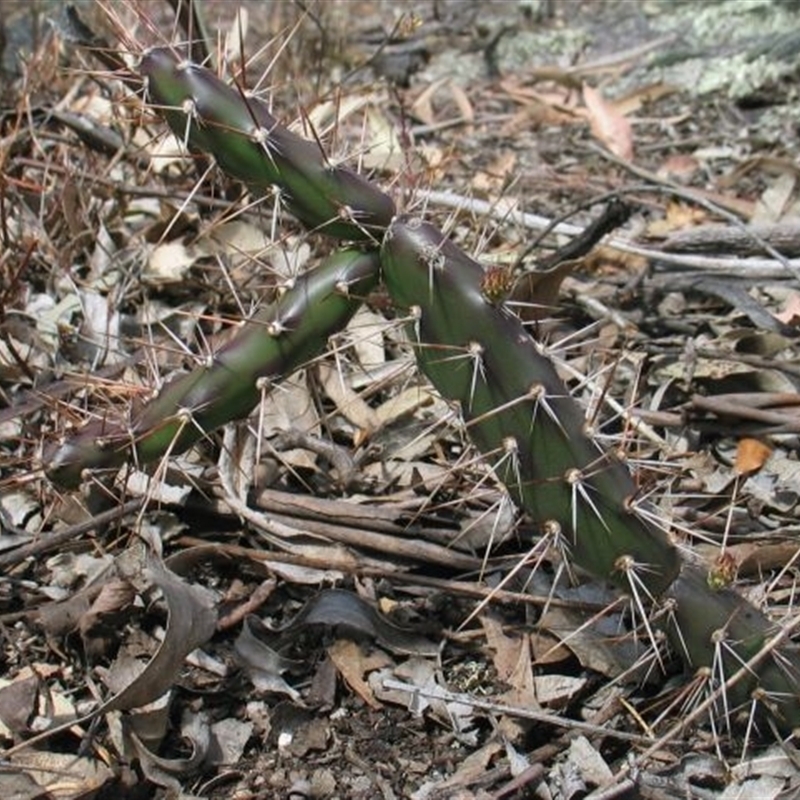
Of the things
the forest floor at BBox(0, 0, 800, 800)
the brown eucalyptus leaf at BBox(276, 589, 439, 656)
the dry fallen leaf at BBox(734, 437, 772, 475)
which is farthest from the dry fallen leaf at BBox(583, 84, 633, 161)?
the brown eucalyptus leaf at BBox(276, 589, 439, 656)

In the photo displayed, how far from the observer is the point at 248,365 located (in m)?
2.37

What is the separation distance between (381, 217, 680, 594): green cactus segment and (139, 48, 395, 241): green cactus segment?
0.07m

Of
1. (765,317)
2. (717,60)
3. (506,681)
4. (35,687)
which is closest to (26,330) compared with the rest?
(35,687)

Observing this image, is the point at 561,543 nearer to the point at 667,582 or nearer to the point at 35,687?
the point at 667,582

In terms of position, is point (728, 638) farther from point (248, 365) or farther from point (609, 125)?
point (609, 125)

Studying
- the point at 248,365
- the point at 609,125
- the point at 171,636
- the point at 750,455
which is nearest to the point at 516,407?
the point at 248,365

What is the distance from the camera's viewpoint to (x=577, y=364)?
3.32 meters

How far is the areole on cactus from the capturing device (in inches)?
89.5

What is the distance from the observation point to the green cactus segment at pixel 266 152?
2295 millimetres

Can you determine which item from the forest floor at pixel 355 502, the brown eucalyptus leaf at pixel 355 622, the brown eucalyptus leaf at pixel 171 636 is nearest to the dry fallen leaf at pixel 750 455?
the forest floor at pixel 355 502

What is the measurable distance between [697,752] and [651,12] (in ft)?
12.3

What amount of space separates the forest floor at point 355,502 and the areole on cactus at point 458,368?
7 centimetres

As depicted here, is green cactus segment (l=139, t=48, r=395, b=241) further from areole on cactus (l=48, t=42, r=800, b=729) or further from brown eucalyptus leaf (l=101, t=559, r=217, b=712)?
brown eucalyptus leaf (l=101, t=559, r=217, b=712)

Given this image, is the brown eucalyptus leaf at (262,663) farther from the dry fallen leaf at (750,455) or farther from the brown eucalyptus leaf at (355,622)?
the dry fallen leaf at (750,455)
